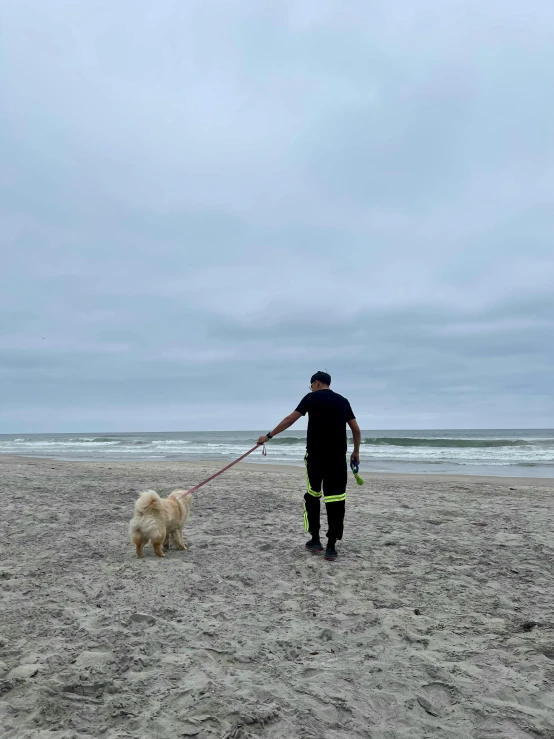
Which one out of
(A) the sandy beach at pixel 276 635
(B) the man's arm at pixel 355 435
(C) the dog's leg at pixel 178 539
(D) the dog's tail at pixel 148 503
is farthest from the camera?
(C) the dog's leg at pixel 178 539

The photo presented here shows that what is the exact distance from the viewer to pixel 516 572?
4859mm

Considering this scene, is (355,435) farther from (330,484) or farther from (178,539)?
(178,539)

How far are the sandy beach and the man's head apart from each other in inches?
72.9

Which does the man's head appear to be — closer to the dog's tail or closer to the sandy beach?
the sandy beach

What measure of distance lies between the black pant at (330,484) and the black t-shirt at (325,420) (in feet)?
0.31

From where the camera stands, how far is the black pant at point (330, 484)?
5230mm

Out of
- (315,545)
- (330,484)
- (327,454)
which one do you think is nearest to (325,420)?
(327,454)

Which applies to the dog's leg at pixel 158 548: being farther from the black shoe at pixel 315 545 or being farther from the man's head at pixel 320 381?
the man's head at pixel 320 381

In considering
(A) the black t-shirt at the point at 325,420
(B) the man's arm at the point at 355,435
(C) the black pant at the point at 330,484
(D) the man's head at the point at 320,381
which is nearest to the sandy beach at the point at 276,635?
(C) the black pant at the point at 330,484

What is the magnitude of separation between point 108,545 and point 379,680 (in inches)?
155

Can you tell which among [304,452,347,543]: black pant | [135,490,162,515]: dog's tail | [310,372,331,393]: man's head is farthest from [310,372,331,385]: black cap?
[135,490,162,515]: dog's tail

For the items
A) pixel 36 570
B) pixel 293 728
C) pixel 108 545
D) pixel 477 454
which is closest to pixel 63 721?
pixel 293 728

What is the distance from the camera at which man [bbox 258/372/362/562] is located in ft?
17.2

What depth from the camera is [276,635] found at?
3395 mm
